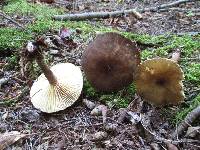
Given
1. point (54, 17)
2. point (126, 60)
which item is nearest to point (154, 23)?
point (54, 17)

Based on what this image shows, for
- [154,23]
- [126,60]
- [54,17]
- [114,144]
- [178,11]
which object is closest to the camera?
[114,144]

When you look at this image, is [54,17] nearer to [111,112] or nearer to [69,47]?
[69,47]

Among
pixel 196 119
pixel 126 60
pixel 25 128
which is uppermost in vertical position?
pixel 126 60

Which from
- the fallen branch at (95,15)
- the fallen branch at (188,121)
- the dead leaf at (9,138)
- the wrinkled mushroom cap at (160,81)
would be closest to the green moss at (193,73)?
the wrinkled mushroom cap at (160,81)

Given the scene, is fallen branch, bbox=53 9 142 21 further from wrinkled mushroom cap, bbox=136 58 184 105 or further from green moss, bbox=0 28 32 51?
wrinkled mushroom cap, bbox=136 58 184 105

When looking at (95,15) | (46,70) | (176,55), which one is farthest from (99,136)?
(95,15)

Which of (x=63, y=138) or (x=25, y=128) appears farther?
(x=25, y=128)
